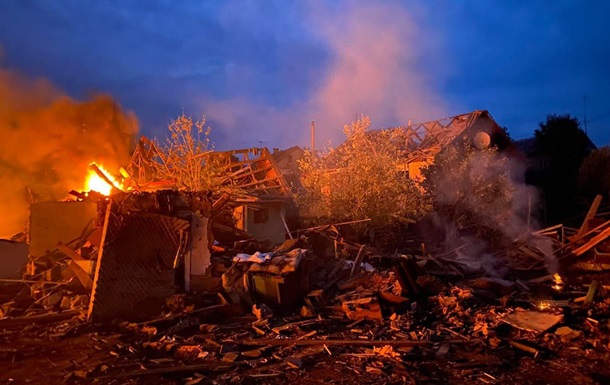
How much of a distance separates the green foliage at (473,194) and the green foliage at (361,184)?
1.44m

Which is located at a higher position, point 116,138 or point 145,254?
point 116,138

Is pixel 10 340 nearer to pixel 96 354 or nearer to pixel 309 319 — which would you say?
pixel 96 354

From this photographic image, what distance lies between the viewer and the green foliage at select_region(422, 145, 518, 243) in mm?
19359

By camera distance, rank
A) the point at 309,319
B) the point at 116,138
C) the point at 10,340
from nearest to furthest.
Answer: the point at 10,340 < the point at 309,319 < the point at 116,138

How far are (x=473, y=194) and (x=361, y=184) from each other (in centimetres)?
526

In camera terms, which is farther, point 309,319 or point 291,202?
point 291,202

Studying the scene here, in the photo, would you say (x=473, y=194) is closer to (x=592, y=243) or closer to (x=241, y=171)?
(x=592, y=243)

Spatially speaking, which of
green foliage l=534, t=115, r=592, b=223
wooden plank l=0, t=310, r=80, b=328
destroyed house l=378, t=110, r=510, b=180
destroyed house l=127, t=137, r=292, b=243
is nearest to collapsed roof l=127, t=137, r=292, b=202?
destroyed house l=127, t=137, r=292, b=243

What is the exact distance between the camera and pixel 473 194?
19.3 m

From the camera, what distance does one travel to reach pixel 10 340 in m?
8.11

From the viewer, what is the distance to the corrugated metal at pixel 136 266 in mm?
9172

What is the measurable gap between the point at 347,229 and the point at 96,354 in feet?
42.1

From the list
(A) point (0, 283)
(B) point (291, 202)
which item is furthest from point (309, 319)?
(B) point (291, 202)

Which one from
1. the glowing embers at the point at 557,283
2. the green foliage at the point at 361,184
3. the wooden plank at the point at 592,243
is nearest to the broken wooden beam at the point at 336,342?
the glowing embers at the point at 557,283
